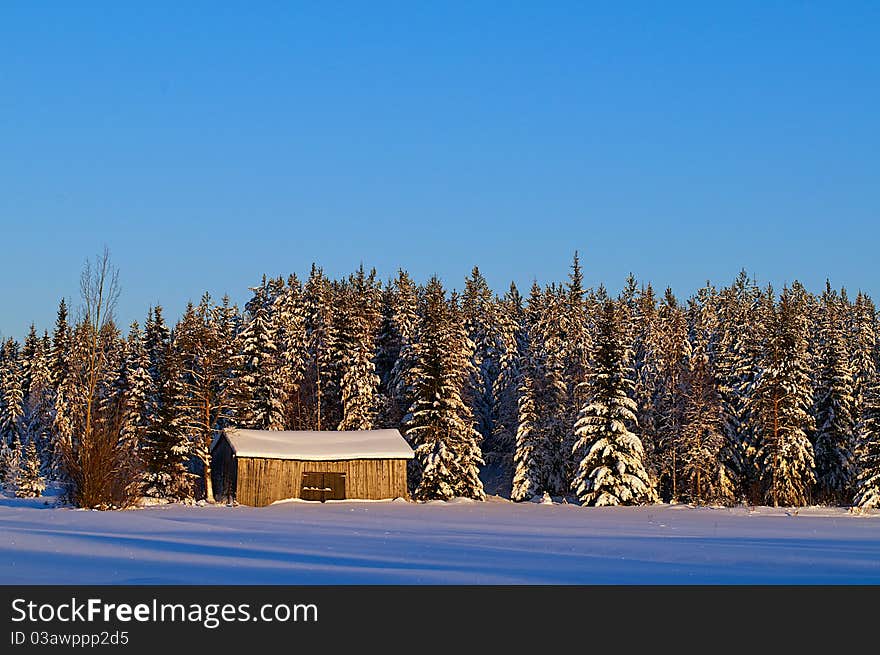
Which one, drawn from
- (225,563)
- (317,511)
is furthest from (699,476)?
(225,563)

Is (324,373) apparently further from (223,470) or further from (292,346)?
(223,470)

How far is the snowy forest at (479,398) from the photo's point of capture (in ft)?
156

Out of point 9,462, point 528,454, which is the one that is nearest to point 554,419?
point 528,454

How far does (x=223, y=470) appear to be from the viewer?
5094 centimetres

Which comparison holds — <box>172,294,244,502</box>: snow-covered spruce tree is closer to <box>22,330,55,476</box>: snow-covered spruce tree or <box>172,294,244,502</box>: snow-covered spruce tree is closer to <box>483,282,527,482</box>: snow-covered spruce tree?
<box>22,330,55,476</box>: snow-covered spruce tree

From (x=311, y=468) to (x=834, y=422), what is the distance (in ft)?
107

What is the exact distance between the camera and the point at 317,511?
38.5 metres

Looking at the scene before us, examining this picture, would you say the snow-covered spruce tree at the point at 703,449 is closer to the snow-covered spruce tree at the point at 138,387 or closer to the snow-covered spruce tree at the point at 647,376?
the snow-covered spruce tree at the point at 647,376

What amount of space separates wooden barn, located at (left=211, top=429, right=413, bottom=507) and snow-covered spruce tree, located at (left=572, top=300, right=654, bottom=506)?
9.47 metres

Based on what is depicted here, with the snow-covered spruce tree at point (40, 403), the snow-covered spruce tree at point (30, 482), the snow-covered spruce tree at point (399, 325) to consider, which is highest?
the snow-covered spruce tree at point (399, 325)

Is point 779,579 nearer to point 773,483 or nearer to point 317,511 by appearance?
point 317,511

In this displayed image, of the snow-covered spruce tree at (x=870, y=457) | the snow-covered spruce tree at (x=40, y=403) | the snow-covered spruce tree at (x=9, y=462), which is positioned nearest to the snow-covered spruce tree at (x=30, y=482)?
the snow-covered spruce tree at (x=40, y=403)

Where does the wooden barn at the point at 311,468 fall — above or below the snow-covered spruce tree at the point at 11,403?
below

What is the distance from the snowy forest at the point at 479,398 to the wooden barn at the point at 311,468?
83.5 inches
